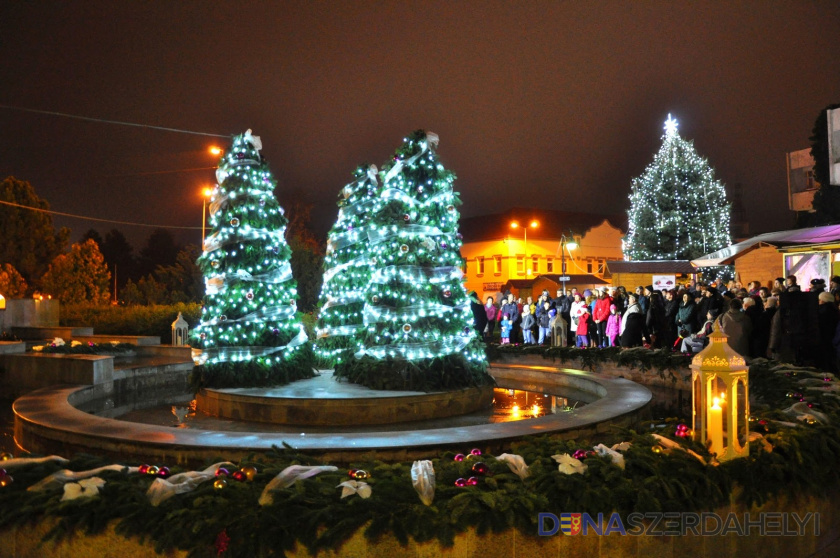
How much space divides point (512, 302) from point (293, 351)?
11605mm

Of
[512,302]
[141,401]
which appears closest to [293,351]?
[141,401]

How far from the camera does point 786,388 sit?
9.48 metres

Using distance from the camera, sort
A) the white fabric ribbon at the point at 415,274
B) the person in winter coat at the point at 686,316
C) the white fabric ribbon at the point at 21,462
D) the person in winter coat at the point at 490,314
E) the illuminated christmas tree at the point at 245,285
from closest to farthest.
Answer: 1. the white fabric ribbon at the point at 21,462
2. the white fabric ribbon at the point at 415,274
3. the illuminated christmas tree at the point at 245,285
4. the person in winter coat at the point at 686,316
5. the person in winter coat at the point at 490,314

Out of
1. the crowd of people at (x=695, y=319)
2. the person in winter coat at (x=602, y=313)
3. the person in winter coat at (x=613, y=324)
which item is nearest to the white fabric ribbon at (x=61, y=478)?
the crowd of people at (x=695, y=319)

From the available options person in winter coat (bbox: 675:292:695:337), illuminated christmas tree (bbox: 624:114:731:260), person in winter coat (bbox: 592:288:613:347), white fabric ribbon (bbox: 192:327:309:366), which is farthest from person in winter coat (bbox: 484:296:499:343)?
illuminated christmas tree (bbox: 624:114:731:260)

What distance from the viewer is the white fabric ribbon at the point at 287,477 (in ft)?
14.8

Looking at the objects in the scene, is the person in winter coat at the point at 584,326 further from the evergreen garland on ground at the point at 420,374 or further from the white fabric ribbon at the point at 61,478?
the white fabric ribbon at the point at 61,478

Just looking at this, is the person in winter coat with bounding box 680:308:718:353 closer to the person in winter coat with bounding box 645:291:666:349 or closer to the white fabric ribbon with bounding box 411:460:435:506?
the person in winter coat with bounding box 645:291:666:349

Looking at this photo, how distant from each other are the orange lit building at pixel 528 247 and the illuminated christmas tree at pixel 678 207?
19.4 m

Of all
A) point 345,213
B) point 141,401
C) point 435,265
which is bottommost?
point 141,401

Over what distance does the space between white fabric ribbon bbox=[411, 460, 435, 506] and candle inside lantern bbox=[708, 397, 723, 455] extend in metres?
2.51

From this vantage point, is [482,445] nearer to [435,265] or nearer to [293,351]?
[435,265]

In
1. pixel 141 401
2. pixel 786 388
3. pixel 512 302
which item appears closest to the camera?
pixel 786 388

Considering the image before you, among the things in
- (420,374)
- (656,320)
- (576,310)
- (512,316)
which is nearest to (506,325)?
(512,316)
